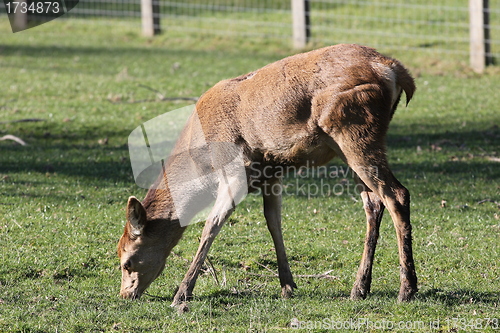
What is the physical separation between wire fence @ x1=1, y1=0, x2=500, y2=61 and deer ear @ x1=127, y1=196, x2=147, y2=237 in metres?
10.6

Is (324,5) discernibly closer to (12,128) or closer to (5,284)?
(12,128)

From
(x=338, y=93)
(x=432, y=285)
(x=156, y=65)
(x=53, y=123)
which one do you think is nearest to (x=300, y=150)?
(x=338, y=93)

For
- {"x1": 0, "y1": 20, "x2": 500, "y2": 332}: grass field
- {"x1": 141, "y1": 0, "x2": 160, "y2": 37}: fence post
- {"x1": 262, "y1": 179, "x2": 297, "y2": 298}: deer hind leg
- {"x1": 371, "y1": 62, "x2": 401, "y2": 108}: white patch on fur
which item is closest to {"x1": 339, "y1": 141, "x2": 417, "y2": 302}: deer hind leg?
{"x1": 0, "y1": 20, "x2": 500, "y2": 332}: grass field

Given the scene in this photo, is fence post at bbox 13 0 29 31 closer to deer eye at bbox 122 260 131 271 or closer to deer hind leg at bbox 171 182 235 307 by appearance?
deer eye at bbox 122 260 131 271

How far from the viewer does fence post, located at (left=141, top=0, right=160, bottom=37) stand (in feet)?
56.6

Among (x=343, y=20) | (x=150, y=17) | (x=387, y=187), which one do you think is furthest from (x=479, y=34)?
(x=387, y=187)

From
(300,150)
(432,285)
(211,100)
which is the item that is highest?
(211,100)

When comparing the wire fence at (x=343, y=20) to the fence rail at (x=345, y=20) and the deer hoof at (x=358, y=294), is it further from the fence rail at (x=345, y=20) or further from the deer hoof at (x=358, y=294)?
the deer hoof at (x=358, y=294)

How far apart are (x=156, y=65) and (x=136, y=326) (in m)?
11.0

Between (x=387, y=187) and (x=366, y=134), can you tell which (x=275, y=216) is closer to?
(x=387, y=187)

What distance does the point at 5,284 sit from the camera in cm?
593

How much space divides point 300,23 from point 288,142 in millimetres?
10632

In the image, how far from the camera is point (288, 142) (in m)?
5.41

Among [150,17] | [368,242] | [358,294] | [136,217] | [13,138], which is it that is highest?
[150,17]
